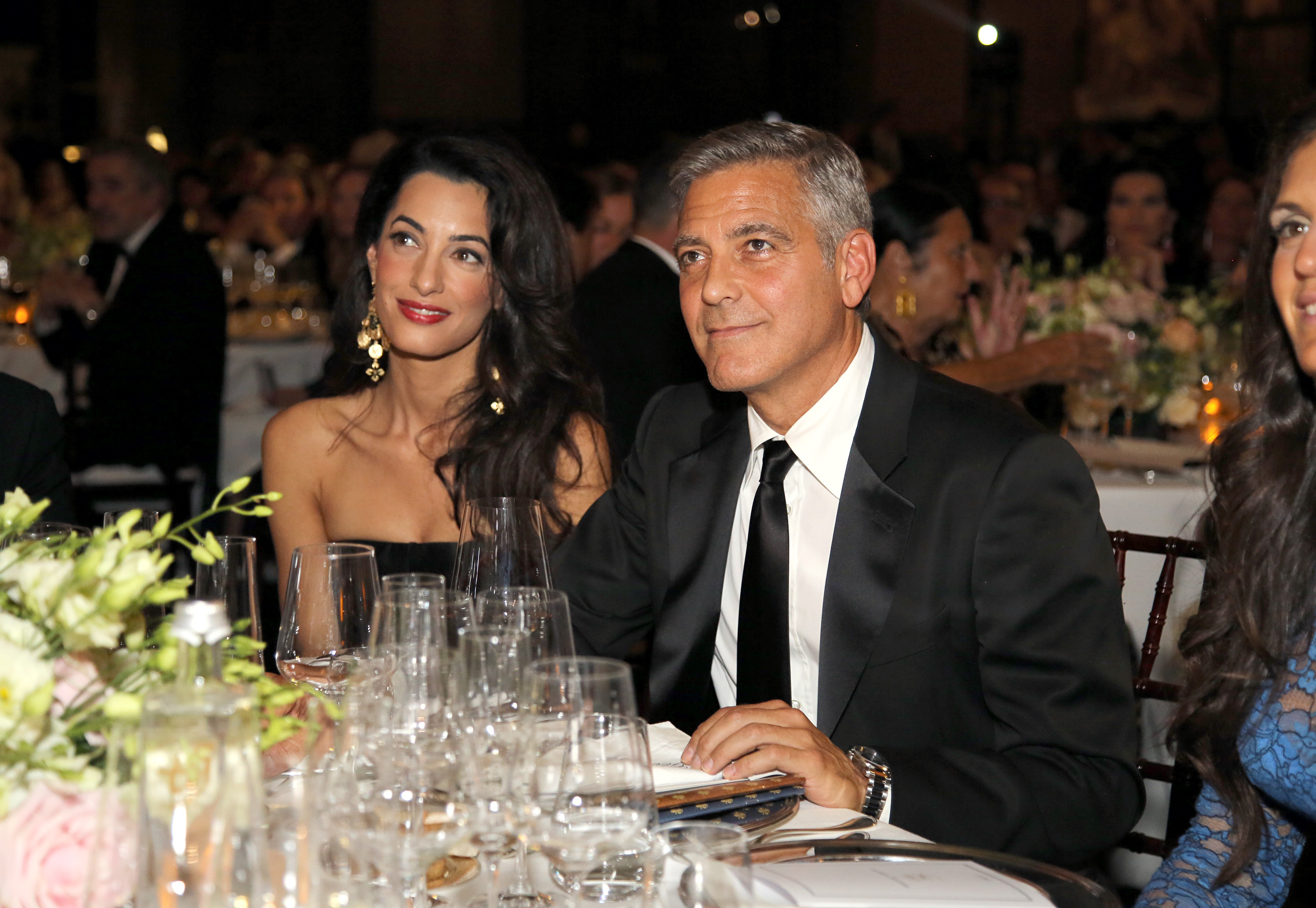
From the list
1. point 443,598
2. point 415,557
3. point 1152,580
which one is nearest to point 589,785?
point 443,598

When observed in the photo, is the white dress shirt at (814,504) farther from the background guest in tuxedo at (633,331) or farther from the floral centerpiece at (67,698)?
the background guest in tuxedo at (633,331)

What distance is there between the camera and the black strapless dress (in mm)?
2994

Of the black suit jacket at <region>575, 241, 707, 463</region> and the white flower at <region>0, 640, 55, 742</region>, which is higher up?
→ the black suit jacket at <region>575, 241, 707, 463</region>

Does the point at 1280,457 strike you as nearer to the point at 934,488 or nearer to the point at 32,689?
the point at 934,488

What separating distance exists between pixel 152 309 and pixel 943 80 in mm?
9417

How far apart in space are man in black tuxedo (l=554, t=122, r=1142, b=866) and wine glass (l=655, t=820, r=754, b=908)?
0.53 m

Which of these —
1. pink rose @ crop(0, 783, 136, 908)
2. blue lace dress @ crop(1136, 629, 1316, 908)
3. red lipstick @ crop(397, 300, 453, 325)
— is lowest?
blue lace dress @ crop(1136, 629, 1316, 908)

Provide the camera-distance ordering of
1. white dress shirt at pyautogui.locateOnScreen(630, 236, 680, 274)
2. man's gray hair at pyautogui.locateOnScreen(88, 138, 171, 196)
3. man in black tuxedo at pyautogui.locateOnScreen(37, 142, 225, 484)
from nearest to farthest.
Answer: white dress shirt at pyautogui.locateOnScreen(630, 236, 680, 274) < man in black tuxedo at pyautogui.locateOnScreen(37, 142, 225, 484) < man's gray hair at pyautogui.locateOnScreen(88, 138, 171, 196)

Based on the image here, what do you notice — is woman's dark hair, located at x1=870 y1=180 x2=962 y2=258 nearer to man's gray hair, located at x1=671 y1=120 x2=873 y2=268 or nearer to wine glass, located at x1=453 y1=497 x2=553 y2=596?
man's gray hair, located at x1=671 y1=120 x2=873 y2=268

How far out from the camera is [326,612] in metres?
Result: 1.73

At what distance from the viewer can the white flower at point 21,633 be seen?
3.60ft

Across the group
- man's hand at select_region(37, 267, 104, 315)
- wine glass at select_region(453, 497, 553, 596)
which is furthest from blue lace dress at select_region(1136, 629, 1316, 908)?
man's hand at select_region(37, 267, 104, 315)

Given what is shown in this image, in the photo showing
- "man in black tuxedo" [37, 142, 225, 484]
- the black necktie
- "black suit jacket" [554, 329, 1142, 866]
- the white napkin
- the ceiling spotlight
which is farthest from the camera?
the ceiling spotlight

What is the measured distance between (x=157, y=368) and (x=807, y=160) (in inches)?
173
